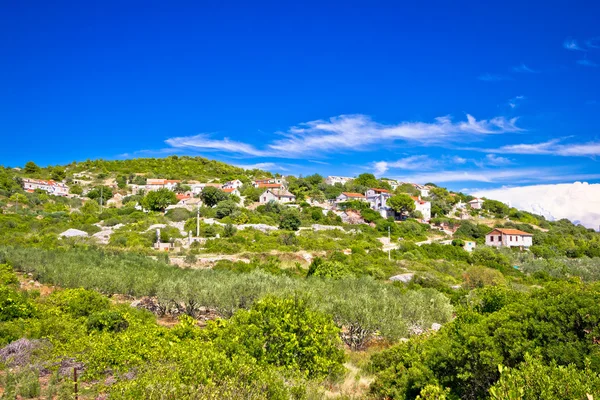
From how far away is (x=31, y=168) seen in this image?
87.6 meters

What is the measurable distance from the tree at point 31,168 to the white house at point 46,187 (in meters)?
20.3

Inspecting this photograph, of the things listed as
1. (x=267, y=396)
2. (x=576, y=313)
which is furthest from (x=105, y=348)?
(x=576, y=313)

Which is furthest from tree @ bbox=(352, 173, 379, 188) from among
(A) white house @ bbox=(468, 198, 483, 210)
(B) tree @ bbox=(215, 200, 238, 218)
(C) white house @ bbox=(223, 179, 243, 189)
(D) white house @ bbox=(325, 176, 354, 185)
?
(B) tree @ bbox=(215, 200, 238, 218)

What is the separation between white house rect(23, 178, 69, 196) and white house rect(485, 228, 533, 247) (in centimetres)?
7581

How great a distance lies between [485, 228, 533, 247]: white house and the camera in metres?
55.3

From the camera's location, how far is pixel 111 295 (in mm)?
17344

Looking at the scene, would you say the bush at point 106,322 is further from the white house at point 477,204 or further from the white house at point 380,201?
the white house at point 477,204

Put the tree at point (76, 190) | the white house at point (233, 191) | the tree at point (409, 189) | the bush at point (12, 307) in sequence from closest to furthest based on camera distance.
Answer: the bush at point (12, 307), the white house at point (233, 191), the tree at point (76, 190), the tree at point (409, 189)

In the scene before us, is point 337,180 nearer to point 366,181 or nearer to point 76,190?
point 366,181

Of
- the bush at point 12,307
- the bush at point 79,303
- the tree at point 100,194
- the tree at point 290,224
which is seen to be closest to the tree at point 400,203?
the tree at point 290,224

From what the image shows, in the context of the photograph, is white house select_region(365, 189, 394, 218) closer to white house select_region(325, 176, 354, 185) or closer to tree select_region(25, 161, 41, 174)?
white house select_region(325, 176, 354, 185)

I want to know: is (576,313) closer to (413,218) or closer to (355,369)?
(355,369)

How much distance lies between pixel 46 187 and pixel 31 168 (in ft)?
76.2

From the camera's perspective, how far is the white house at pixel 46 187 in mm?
68625
